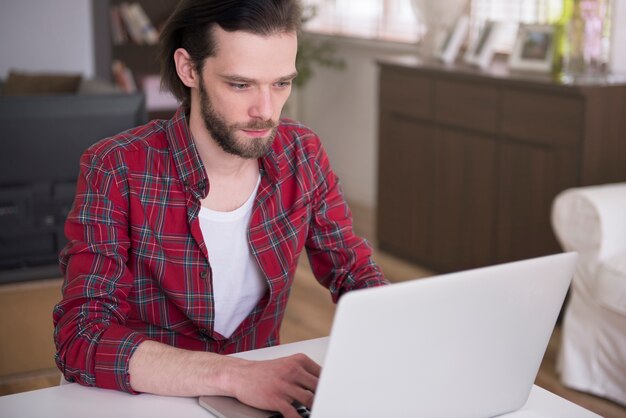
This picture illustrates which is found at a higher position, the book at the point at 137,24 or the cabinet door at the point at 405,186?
the book at the point at 137,24

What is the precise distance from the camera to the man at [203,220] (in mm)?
1441

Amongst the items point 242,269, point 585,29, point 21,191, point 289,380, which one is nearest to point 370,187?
point 585,29

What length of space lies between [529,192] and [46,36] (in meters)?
2.86

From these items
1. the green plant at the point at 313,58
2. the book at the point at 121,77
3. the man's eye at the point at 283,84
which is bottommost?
the book at the point at 121,77

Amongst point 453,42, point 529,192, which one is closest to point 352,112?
point 453,42

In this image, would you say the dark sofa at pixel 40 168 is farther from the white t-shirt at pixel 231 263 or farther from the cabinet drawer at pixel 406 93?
the white t-shirt at pixel 231 263

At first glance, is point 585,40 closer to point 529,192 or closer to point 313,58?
point 529,192

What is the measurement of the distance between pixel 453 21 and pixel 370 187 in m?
1.46

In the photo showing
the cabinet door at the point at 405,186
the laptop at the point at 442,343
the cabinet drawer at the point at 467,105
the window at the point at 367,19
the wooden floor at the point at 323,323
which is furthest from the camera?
the window at the point at 367,19

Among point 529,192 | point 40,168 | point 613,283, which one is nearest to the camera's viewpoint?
point 613,283

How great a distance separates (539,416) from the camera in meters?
1.32

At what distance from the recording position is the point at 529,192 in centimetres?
366

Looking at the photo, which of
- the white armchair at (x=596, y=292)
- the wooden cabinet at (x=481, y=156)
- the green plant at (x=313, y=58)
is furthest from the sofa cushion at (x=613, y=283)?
the green plant at (x=313, y=58)

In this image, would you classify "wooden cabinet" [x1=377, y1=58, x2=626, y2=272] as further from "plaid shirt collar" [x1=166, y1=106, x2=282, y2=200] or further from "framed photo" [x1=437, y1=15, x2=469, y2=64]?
"plaid shirt collar" [x1=166, y1=106, x2=282, y2=200]
